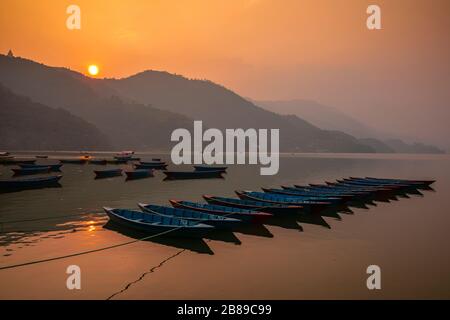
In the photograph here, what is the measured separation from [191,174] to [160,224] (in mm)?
53613

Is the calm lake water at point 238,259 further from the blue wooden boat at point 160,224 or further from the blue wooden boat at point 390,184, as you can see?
the blue wooden boat at point 390,184

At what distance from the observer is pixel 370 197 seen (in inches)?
1882

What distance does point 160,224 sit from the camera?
24984mm

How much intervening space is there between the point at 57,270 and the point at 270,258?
12725 mm

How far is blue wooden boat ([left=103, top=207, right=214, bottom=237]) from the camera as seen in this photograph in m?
23.7

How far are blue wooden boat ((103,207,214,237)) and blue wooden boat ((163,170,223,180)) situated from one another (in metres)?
45.3

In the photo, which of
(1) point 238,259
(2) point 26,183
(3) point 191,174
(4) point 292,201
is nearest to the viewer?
(1) point 238,259

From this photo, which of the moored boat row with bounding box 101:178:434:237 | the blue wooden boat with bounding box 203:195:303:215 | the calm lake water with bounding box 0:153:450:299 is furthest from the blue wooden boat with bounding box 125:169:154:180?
the blue wooden boat with bounding box 203:195:303:215

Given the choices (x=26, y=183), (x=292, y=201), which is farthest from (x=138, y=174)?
(x=292, y=201)

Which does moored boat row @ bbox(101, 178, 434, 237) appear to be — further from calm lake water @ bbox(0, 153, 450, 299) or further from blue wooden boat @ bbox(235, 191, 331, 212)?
calm lake water @ bbox(0, 153, 450, 299)

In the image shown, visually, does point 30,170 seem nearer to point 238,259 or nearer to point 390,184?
point 238,259
